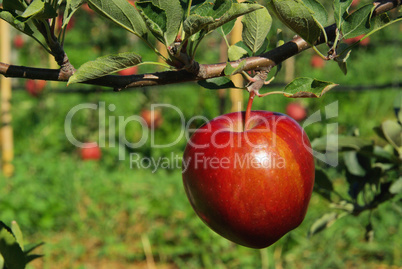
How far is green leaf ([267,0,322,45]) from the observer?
1.33 ft

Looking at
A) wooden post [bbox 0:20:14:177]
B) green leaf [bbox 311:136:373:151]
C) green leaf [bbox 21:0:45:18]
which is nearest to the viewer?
green leaf [bbox 21:0:45:18]

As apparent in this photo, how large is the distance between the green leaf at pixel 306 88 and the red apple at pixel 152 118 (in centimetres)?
256

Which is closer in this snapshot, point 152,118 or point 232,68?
point 232,68

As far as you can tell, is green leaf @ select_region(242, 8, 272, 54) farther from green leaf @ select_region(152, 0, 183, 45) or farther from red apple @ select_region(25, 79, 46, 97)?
red apple @ select_region(25, 79, 46, 97)

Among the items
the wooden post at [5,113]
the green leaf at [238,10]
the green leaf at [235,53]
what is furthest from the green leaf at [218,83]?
the wooden post at [5,113]

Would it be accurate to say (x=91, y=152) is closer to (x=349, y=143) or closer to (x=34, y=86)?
(x=34, y=86)

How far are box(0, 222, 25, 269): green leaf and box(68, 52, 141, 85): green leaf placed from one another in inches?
7.8

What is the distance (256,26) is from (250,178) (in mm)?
166

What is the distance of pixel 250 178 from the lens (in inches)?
21.5

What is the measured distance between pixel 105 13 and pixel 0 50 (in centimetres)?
229

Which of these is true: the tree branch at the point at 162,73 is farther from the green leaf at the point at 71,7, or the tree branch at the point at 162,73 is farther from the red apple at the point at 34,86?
the red apple at the point at 34,86

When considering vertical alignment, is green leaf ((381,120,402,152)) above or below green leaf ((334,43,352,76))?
below

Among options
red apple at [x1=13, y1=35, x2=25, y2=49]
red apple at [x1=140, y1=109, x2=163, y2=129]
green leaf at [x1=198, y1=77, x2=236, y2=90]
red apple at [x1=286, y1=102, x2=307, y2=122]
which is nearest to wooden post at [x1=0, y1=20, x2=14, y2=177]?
red apple at [x1=140, y1=109, x2=163, y2=129]

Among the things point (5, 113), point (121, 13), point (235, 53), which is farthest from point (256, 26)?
point (5, 113)
